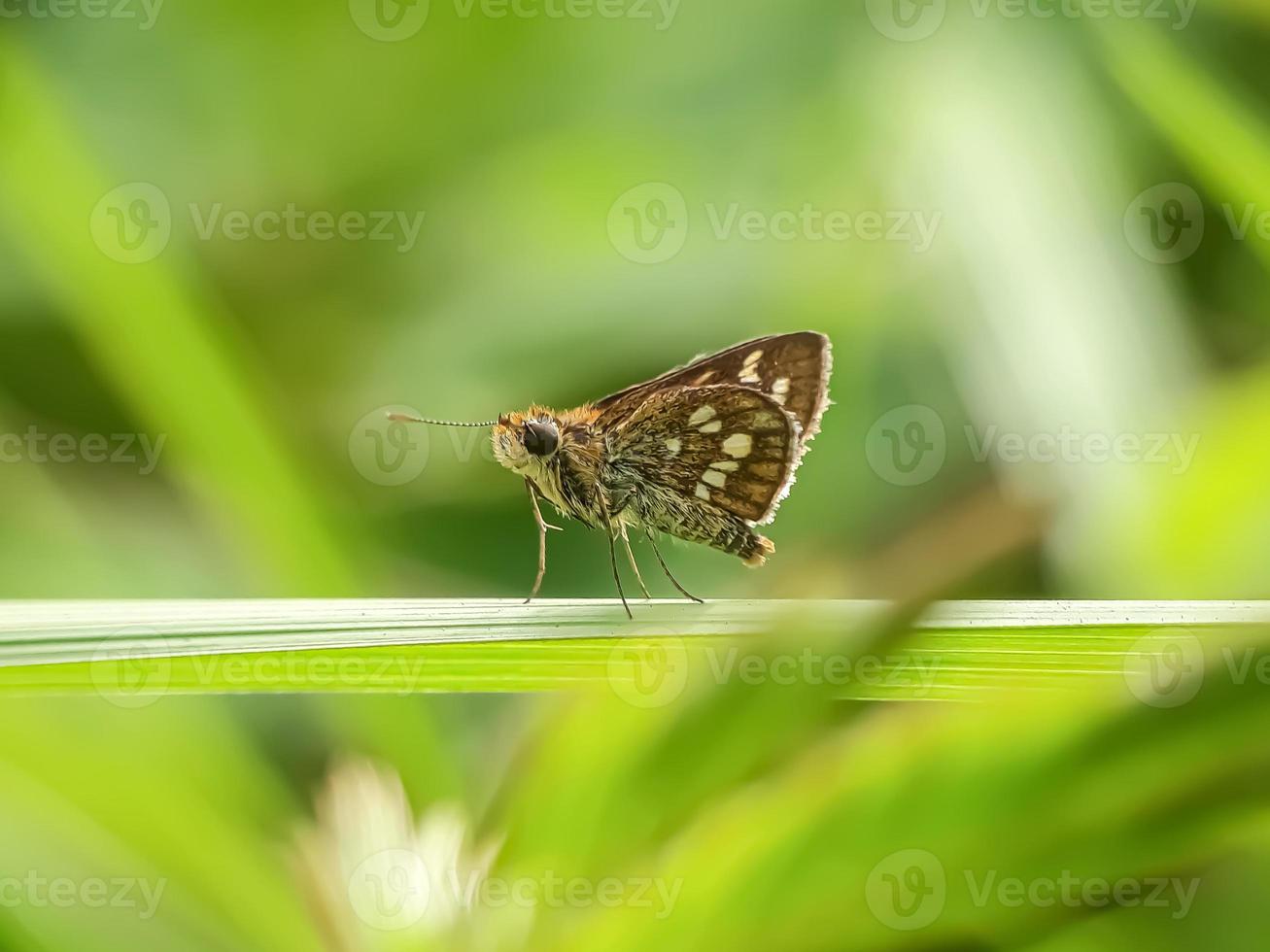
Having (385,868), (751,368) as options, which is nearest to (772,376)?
(751,368)

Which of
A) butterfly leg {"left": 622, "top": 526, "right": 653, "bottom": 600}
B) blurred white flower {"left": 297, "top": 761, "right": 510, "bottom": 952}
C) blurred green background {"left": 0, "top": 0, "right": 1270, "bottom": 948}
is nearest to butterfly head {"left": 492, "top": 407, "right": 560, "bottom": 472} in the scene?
butterfly leg {"left": 622, "top": 526, "right": 653, "bottom": 600}

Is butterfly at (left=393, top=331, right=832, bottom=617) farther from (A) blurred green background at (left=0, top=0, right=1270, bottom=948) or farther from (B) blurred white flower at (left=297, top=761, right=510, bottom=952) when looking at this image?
(B) blurred white flower at (left=297, top=761, right=510, bottom=952)

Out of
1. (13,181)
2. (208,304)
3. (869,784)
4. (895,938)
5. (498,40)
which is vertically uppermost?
(498,40)

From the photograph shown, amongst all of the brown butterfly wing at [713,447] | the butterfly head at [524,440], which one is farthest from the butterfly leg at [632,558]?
the butterfly head at [524,440]

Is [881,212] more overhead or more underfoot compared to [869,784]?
more overhead

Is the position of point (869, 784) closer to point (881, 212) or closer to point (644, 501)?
point (644, 501)

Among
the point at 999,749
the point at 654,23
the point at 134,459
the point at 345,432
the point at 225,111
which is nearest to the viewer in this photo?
the point at 999,749

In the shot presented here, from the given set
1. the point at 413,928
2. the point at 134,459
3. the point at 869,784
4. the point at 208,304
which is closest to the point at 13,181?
the point at 208,304
